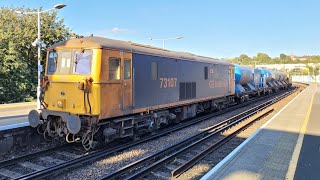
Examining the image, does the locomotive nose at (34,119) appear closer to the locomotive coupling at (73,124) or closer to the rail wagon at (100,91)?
the rail wagon at (100,91)

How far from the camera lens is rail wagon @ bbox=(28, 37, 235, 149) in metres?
9.62

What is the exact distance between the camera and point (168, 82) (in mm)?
13594

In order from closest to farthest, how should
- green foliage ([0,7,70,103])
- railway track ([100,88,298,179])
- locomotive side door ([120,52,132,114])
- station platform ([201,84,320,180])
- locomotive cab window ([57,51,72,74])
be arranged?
station platform ([201,84,320,180]) < railway track ([100,88,298,179]) < locomotive cab window ([57,51,72,74]) < locomotive side door ([120,52,132,114]) < green foliage ([0,7,70,103])

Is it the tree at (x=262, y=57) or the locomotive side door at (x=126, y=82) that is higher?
the tree at (x=262, y=57)

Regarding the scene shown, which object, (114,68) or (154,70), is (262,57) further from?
(114,68)

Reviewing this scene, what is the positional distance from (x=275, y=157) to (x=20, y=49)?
27.0 m

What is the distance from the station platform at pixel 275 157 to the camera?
23.4ft

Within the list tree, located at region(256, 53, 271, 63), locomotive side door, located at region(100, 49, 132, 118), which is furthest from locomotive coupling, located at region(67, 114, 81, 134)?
tree, located at region(256, 53, 271, 63)

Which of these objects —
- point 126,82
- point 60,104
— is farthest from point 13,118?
point 126,82

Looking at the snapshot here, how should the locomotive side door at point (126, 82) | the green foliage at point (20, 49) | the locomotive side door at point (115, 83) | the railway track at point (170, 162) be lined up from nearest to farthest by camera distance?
the railway track at point (170, 162)
the locomotive side door at point (115, 83)
the locomotive side door at point (126, 82)
the green foliage at point (20, 49)

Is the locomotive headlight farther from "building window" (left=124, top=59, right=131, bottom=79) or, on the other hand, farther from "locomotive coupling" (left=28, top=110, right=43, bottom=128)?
"building window" (left=124, top=59, right=131, bottom=79)

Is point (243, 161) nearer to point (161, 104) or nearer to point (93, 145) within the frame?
point (93, 145)

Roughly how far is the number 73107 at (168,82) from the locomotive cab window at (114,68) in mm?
2994

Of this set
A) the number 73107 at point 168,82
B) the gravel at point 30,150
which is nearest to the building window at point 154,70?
the number 73107 at point 168,82
